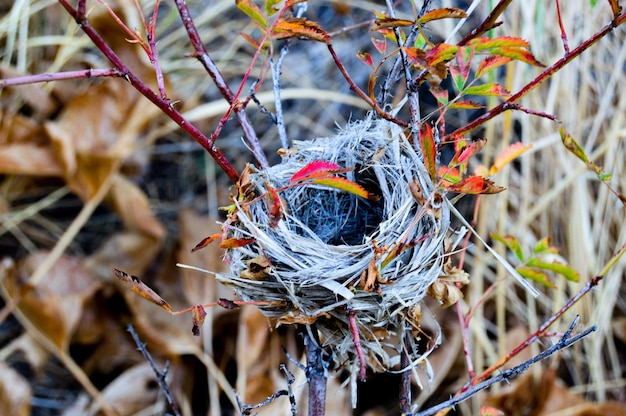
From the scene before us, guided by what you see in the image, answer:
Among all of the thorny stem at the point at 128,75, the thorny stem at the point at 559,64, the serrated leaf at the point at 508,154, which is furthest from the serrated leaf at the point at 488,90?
the thorny stem at the point at 128,75

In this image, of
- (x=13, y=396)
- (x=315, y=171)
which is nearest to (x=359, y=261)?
(x=315, y=171)

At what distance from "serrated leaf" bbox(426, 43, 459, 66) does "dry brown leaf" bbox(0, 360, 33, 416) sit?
1.32 meters

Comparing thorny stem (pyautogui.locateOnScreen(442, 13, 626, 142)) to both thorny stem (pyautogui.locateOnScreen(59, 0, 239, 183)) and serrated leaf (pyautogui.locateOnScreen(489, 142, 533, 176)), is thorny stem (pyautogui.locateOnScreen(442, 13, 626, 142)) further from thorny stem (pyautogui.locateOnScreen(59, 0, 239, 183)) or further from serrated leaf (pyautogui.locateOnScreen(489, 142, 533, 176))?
thorny stem (pyautogui.locateOnScreen(59, 0, 239, 183))

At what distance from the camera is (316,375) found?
683 millimetres

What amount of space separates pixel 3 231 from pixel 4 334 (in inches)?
12.2

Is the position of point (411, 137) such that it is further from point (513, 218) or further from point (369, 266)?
point (513, 218)

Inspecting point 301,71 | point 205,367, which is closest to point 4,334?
point 205,367

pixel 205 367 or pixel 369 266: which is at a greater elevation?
pixel 369 266

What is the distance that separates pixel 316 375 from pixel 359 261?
0.14 metres

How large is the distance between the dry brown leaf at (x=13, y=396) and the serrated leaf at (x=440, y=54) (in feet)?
4.35

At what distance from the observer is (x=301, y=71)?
2.04 meters

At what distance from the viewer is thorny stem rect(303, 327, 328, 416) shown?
678 millimetres

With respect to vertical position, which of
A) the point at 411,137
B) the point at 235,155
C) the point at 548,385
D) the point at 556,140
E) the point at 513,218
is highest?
the point at 411,137

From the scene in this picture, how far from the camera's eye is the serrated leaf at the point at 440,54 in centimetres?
55
